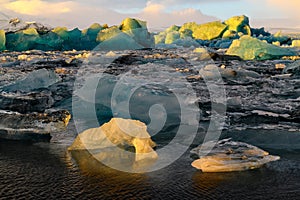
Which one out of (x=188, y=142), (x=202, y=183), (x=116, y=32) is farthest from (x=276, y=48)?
(x=202, y=183)

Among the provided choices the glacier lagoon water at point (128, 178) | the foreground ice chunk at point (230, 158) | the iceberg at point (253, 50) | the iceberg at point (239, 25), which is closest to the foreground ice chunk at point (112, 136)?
the glacier lagoon water at point (128, 178)

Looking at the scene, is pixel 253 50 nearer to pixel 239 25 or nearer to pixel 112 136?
pixel 112 136

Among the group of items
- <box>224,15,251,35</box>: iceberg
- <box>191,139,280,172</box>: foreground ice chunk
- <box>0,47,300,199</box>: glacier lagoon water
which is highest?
<box>224,15,251,35</box>: iceberg

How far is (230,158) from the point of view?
2.98m

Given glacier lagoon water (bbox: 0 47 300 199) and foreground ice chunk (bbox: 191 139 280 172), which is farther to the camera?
foreground ice chunk (bbox: 191 139 280 172)

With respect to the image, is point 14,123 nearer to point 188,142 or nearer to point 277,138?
point 188,142

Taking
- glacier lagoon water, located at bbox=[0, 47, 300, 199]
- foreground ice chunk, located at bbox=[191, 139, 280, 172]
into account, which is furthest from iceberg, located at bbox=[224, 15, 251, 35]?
foreground ice chunk, located at bbox=[191, 139, 280, 172]

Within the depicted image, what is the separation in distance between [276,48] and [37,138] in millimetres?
13571

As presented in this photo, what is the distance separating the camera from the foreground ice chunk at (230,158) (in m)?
2.88

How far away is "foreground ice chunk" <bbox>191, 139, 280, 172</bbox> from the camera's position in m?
2.88

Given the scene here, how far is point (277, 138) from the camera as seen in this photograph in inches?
150

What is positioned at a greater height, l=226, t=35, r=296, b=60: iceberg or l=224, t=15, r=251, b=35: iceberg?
l=224, t=15, r=251, b=35: iceberg

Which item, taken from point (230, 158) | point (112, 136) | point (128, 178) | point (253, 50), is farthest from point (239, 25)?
point (128, 178)

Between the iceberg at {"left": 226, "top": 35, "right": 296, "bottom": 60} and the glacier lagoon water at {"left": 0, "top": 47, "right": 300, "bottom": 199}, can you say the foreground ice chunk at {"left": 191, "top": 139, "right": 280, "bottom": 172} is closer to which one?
the glacier lagoon water at {"left": 0, "top": 47, "right": 300, "bottom": 199}
